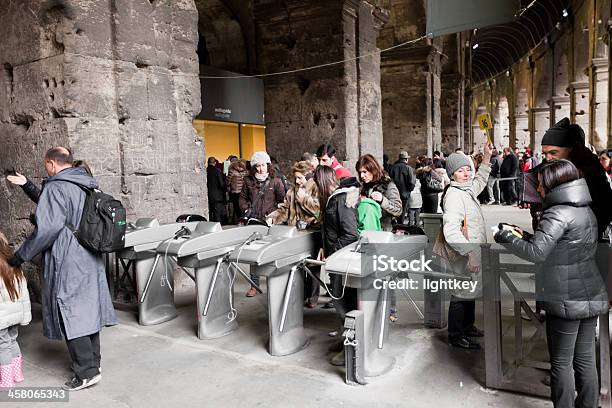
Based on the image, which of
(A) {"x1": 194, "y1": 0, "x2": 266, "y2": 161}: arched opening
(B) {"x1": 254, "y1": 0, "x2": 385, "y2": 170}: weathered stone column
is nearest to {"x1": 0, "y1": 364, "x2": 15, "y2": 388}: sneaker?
(B) {"x1": 254, "y1": 0, "x2": 385, "y2": 170}: weathered stone column

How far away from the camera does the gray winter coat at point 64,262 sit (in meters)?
3.44

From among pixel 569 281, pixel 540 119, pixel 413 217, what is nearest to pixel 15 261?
pixel 569 281

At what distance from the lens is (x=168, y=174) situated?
20.4 feet

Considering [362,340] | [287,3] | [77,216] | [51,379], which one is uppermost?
[287,3]

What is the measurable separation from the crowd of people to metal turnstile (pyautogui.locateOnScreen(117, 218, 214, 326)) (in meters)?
0.88

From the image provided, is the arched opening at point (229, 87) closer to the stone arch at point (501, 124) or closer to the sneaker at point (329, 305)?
the sneaker at point (329, 305)

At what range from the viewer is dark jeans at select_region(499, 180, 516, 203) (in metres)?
14.0

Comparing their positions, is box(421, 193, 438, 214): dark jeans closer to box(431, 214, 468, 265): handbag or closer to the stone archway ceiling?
box(431, 214, 468, 265): handbag

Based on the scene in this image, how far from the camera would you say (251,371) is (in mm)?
3793

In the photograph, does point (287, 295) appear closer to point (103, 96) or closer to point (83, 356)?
point (83, 356)

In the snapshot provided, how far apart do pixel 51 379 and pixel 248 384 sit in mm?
1480

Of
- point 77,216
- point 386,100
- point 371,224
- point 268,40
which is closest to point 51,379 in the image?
point 77,216

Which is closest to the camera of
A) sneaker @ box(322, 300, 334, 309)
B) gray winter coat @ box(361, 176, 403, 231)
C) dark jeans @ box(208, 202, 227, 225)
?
gray winter coat @ box(361, 176, 403, 231)

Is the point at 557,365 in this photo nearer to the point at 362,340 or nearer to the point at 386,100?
the point at 362,340
